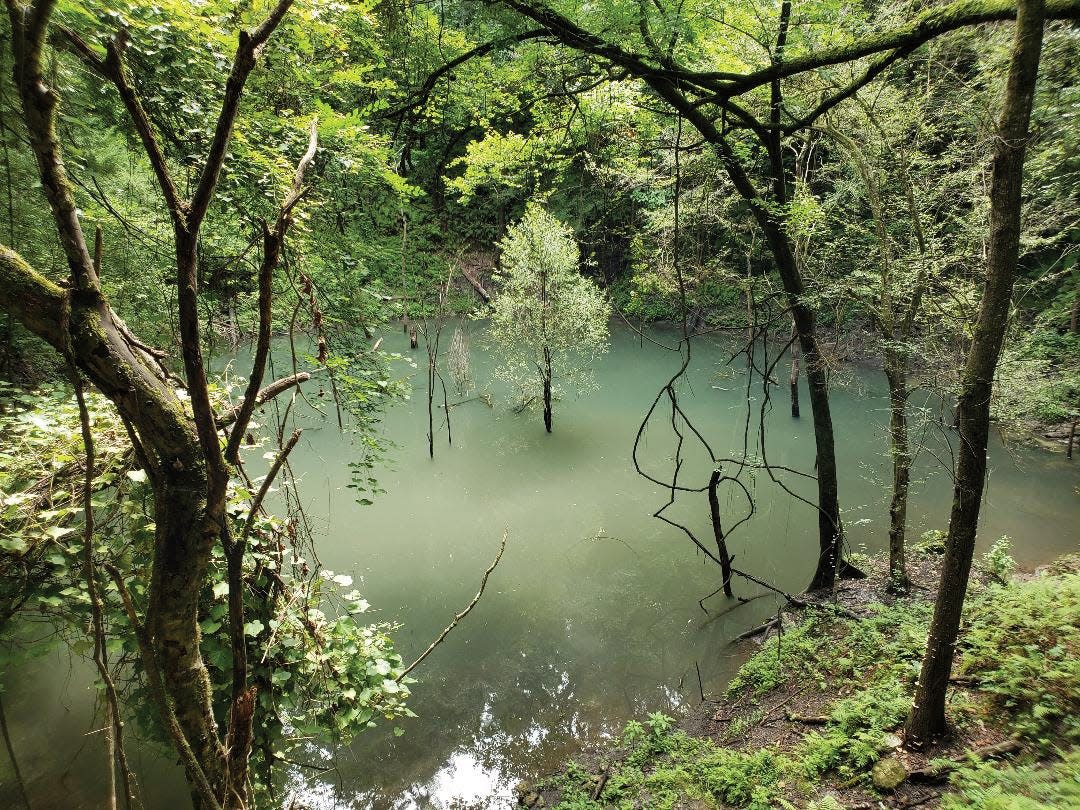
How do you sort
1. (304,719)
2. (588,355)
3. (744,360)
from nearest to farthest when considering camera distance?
(304,719) → (744,360) → (588,355)

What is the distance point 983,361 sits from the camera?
2697 millimetres

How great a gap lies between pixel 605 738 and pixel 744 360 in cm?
1415

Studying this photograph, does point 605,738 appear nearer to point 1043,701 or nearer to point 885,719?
point 885,719

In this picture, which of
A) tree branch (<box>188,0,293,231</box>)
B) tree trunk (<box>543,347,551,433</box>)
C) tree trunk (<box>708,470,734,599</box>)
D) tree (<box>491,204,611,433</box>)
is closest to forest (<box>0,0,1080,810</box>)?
tree branch (<box>188,0,293,231</box>)

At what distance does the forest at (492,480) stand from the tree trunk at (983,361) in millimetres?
19

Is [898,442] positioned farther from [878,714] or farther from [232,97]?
[232,97]

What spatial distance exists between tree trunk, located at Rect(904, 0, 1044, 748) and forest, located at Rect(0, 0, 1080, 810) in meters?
0.02

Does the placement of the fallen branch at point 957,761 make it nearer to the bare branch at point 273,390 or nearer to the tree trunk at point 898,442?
the tree trunk at point 898,442

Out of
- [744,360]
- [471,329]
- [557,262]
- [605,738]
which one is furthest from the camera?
[471,329]

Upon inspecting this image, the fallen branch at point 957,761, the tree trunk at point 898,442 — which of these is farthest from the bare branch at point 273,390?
the tree trunk at point 898,442

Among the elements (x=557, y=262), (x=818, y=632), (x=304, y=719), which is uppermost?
(x=557, y=262)

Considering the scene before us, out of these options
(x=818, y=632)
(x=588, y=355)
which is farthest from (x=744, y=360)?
(x=818, y=632)

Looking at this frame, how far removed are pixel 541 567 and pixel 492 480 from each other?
301 cm

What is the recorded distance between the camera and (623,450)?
1244 cm
